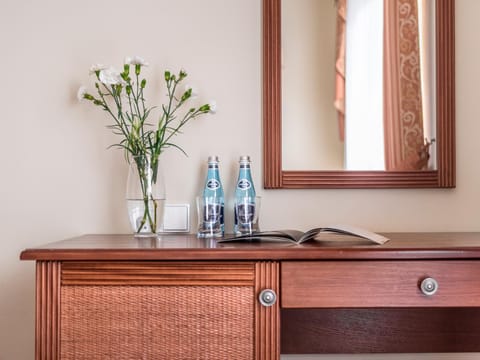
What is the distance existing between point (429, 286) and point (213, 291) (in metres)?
0.53

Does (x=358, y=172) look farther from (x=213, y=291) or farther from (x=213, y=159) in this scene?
(x=213, y=291)

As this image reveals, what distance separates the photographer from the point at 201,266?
123 cm

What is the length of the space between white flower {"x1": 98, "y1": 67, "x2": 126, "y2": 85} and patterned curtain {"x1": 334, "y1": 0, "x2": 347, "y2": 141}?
0.73 metres

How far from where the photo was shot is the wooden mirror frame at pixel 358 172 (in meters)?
1.69

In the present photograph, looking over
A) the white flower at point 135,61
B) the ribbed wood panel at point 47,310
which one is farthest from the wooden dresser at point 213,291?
the white flower at point 135,61

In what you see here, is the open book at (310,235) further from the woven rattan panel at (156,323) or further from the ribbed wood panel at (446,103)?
the ribbed wood panel at (446,103)

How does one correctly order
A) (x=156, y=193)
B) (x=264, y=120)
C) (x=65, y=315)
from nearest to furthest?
(x=65, y=315)
(x=156, y=193)
(x=264, y=120)

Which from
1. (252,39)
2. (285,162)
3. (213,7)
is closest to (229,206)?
(285,162)

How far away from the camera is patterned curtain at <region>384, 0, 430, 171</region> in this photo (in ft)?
5.64

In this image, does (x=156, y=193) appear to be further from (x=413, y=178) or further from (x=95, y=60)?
(x=413, y=178)

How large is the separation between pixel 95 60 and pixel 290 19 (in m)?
0.68

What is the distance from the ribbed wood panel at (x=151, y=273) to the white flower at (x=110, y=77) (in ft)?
2.04

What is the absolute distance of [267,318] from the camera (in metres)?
1.23

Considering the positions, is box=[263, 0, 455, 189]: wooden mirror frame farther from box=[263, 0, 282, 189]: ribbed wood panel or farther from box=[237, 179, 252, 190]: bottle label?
box=[237, 179, 252, 190]: bottle label
